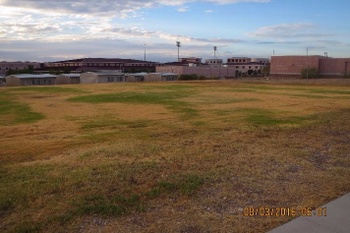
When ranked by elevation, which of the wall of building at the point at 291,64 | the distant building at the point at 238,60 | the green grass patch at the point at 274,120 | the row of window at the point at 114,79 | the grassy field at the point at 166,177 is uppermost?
the distant building at the point at 238,60

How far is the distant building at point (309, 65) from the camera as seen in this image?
8144 cm

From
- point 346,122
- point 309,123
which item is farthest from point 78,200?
point 346,122

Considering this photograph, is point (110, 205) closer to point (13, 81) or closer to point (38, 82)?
point (13, 81)

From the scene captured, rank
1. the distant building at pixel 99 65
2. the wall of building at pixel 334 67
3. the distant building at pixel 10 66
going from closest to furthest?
the wall of building at pixel 334 67 < the distant building at pixel 99 65 < the distant building at pixel 10 66

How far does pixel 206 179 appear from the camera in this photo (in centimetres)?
663

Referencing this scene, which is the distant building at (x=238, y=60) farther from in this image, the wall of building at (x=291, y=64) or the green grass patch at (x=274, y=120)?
the green grass patch at (x=274, y=120)

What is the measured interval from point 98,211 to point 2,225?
133 cm

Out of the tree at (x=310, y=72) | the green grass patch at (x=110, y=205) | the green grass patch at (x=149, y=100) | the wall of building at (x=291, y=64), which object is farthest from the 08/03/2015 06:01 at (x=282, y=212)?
the wall of building at (x=291, y=64)

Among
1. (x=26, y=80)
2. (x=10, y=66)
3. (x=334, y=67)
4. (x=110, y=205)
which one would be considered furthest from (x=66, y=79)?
(x=10, y=66)

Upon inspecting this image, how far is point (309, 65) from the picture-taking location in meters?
85.2

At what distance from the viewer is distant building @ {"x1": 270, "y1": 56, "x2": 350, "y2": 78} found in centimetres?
8144

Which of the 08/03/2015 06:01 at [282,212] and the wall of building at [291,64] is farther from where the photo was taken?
the wall of building at [291,64]

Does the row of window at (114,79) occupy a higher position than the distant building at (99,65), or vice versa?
the distant building at (99,65)

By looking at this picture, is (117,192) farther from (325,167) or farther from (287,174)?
(325,167)
